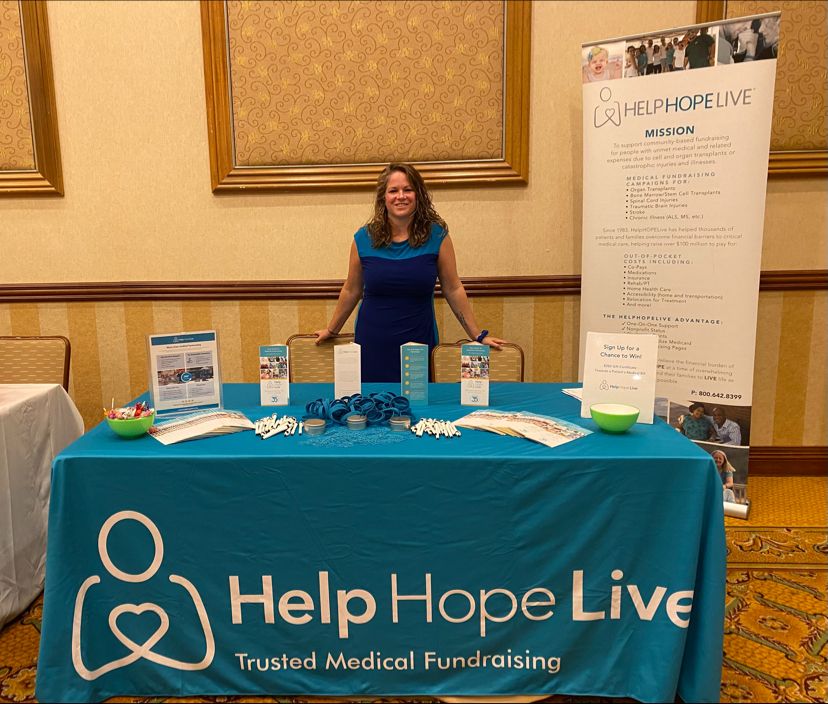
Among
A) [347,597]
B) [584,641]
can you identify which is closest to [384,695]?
[347,597]

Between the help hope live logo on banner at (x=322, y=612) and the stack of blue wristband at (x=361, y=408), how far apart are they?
44cm

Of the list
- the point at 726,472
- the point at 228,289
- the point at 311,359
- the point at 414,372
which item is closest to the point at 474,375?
the point at 414,372

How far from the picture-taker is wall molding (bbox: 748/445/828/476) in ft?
11.1

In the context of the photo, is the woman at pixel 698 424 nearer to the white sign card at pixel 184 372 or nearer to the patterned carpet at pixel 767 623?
the patterned carpet at pixel 767 623

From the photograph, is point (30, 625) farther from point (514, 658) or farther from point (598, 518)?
point (598, 518)

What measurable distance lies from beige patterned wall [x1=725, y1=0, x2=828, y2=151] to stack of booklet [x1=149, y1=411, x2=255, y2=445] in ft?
9.99

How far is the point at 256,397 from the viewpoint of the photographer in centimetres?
205

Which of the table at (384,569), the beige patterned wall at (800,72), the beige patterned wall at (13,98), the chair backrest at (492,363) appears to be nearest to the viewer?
the table at (384,569)

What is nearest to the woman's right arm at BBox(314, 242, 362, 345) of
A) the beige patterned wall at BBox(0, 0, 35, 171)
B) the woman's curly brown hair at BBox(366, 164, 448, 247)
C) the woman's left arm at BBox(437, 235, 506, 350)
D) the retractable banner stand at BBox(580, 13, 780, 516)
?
the woman's curly brown hair at BBox(366, 164, 448, 247)

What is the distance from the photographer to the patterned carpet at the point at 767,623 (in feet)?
5.57

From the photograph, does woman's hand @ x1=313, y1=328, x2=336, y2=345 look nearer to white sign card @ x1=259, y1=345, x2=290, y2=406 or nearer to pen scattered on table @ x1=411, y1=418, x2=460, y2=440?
white sign card @ x1=259, y1=345, x2=290, y2=406

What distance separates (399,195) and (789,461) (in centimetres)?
268

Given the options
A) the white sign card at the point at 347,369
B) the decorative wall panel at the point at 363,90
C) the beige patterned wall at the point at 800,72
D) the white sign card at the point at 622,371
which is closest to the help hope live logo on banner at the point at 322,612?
the white sign card at the point at 622,371

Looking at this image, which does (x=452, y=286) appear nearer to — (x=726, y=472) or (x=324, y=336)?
(x=324, y=336)
